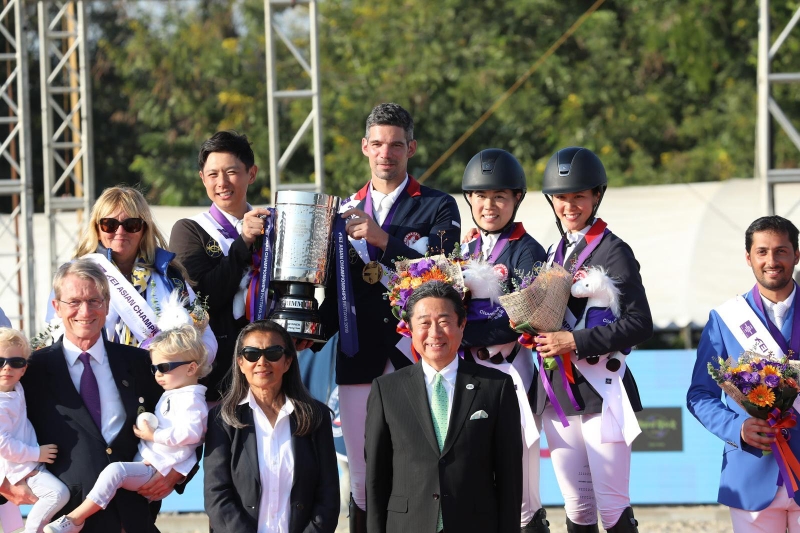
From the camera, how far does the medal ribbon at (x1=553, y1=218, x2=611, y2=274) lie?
18.2 ft

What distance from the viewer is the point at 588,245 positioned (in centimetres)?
559

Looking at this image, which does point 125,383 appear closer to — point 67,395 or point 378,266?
point 67,395

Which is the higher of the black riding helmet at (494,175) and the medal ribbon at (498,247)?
the black riding helmet at (494,175)

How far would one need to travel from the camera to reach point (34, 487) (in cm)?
493

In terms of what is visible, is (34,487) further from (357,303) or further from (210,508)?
(357,303)

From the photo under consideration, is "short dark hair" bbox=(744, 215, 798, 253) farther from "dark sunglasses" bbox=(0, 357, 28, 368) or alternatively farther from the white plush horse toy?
"dark sunglasses" bbox=(0, 357, 28, 368)

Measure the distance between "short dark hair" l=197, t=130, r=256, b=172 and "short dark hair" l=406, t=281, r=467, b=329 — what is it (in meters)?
1.21

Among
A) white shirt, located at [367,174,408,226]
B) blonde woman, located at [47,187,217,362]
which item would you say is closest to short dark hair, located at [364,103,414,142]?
white shirt, located at [367,174,408,226]

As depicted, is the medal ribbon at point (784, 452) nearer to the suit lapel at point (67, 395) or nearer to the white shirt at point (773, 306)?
the white shirt at point (773, 306)

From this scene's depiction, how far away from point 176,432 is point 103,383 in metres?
0.37

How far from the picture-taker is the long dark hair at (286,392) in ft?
16.8

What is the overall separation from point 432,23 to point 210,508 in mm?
16538

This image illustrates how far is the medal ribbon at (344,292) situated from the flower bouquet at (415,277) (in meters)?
0.26

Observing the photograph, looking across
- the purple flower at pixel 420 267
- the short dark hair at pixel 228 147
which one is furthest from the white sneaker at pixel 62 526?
the short dark hair at pixel 228 147
